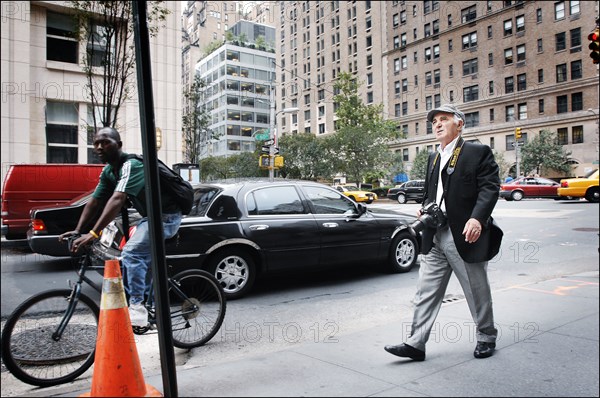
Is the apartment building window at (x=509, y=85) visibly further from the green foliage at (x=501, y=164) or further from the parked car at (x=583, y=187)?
the parked car at (x=583, y=187)

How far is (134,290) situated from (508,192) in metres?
2.47

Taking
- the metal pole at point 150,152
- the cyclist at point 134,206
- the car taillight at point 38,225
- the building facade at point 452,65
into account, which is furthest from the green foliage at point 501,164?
the car taillight at point 38,225

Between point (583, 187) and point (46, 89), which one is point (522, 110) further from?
point (46, 89)

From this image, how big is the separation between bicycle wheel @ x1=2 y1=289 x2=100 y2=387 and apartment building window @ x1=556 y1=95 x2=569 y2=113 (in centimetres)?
285

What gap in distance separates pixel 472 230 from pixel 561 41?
2.96 ft

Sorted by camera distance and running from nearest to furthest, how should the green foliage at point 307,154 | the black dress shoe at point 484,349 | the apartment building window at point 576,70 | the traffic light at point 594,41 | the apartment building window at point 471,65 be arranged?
1. the traffic light at point 594,41
2. the apartment building window at point 576,70
3. the apartment building window at point 471,65
4. the black dress shoe at point 484,349
5. the green foliage at point 307,154

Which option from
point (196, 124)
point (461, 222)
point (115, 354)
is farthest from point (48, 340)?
point (461, 222)

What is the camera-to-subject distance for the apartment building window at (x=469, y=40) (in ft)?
6.84

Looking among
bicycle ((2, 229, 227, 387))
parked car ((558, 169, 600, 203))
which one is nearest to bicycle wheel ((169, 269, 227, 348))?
bicycle ((2, 229, 227, 387))

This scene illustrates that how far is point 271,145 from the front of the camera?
2340 millimetres

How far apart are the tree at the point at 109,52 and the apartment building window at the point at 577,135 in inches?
86.6

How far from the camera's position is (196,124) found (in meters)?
2.52

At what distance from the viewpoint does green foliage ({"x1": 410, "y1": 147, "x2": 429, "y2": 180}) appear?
2.44m

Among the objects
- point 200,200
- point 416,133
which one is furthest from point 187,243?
point 416,133
